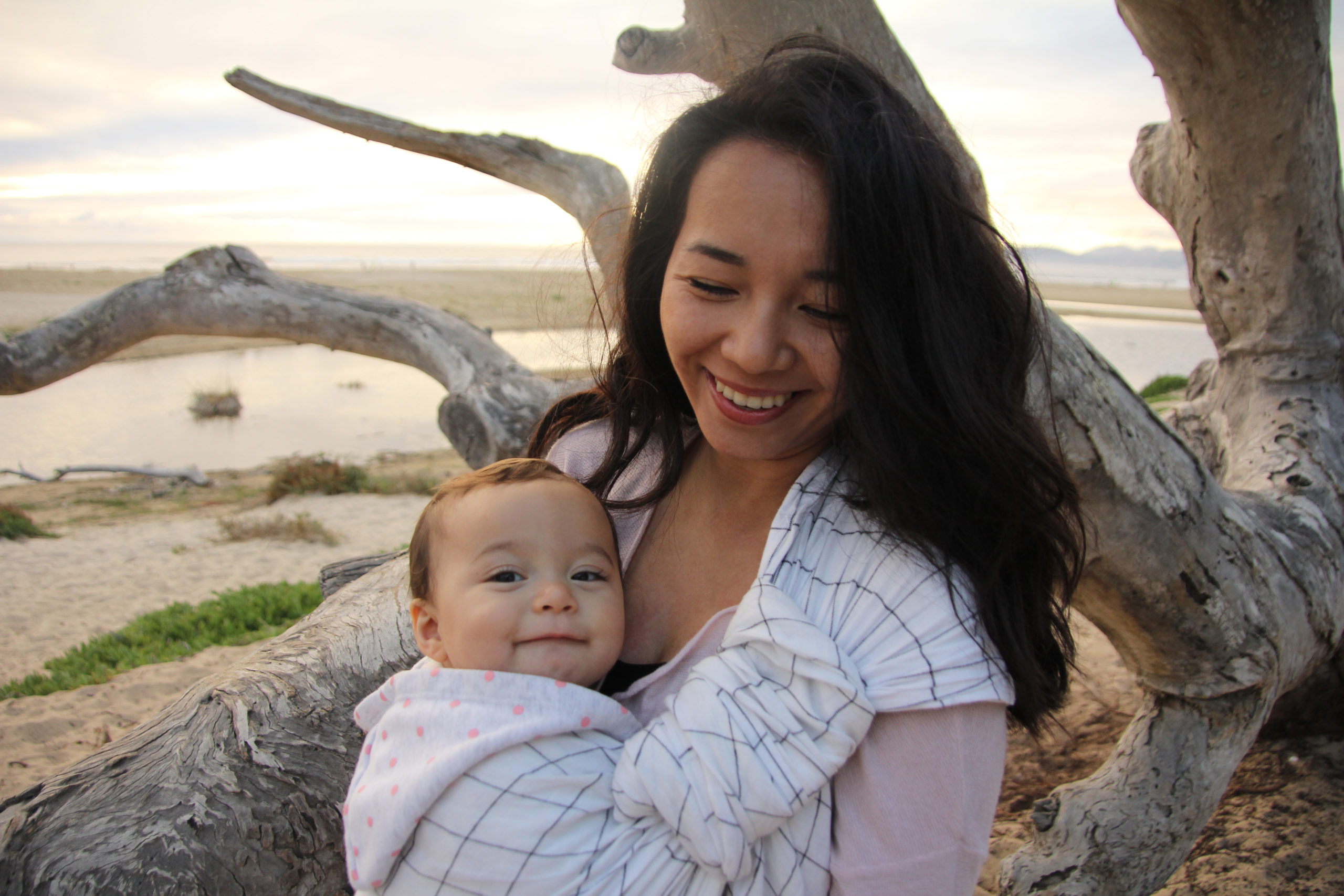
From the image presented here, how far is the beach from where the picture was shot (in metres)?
2.95

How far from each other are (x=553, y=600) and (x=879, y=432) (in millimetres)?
624

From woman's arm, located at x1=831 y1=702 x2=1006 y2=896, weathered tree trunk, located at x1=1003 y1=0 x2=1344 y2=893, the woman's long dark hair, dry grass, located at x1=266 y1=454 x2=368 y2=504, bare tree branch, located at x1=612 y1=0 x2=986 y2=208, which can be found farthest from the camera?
dry grass, located at x1=266 y1=454 x2=368 y2=504

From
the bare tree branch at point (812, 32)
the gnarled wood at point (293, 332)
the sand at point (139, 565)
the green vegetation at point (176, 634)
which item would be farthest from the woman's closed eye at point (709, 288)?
the sand at point (139, 565)

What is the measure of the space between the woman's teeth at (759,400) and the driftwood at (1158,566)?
29.5 inches

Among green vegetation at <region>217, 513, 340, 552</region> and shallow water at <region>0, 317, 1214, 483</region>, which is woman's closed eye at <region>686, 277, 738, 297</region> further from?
shallow water at <region>0, 317, 1214, 483</region>

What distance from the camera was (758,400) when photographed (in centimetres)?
151

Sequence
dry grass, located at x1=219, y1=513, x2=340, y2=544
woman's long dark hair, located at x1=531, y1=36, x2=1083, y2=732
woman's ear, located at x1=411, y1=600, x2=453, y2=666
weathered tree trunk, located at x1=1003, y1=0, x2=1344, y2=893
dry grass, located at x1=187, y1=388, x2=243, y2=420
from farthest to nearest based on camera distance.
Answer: dry grass, located at x1=187, y1=388, x2=243, y2=420
dry grass, located at x1=219, y1=513, x2=340, y2=544
weathered tree trunk, located at x1=1003, y1=0, x2=1344, y2=893
woman's ear, located at x1=411, y1=600, x2=453, y2=666
woman's long dark hair, located at x1=531, y1=36, x2=1083, y2=732

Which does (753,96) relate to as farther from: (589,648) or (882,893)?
(882,893)

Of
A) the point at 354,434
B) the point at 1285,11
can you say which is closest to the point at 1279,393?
the point at 1285,11

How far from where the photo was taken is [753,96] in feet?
5.04

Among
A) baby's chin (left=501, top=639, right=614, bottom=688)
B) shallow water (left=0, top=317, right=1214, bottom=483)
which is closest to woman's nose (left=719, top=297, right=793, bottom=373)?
baby's chin (left=501, top=639, right=614, bottom=688)

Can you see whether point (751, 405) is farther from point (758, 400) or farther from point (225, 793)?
point (225, 793)

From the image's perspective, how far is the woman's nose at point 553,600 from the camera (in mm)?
1534

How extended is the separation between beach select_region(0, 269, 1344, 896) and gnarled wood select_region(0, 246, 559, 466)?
90cm
